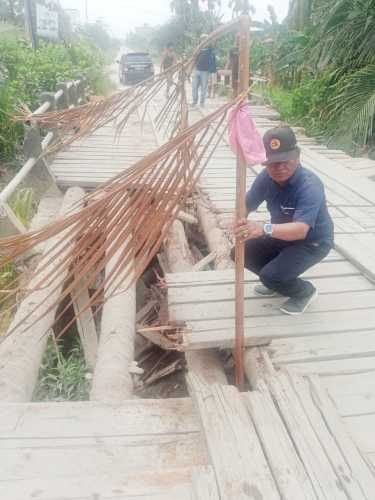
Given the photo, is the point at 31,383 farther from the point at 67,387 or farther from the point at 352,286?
the point at 352,286

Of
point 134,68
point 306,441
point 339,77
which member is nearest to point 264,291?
point 306,441

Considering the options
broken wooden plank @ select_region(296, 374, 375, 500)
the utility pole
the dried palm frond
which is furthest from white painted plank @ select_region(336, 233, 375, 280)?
the utility pole

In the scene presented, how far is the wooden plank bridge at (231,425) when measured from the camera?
1.90 meters

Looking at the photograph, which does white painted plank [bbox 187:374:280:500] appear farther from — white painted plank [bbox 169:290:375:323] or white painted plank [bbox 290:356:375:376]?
white painted plank [bbox 169:290:375:323]

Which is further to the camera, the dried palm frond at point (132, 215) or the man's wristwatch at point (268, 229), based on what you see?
the man's wristwatch at point (268, 229)

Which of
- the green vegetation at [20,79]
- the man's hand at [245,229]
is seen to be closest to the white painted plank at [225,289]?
the man's hand at [245,229]

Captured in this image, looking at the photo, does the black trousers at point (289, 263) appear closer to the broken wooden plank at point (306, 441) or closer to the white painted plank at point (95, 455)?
the broken wooden plank at point (306, 441)

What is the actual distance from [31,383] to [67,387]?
0.47 metres

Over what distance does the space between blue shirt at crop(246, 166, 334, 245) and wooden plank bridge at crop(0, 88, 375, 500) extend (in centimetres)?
57

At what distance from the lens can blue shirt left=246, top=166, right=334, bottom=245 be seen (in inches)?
105

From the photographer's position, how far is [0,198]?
4047 mm

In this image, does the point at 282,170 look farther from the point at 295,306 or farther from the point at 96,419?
the point at 96,419

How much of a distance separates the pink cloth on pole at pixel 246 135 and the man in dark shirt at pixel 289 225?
0.50 meters

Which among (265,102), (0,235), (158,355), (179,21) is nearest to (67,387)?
(158,355)
